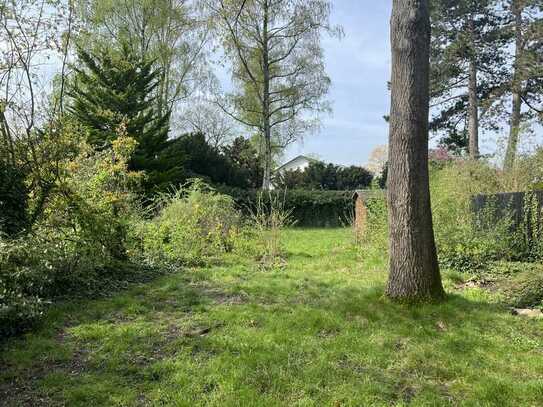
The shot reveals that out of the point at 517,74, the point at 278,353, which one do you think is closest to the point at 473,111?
the point at 517,74

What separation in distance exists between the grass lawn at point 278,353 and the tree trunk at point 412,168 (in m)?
0.34

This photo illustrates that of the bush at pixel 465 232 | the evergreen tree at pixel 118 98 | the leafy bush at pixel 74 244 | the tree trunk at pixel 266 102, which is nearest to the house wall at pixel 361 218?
the bush at pixel 465 232

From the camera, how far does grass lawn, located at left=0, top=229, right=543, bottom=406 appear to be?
2957 mm

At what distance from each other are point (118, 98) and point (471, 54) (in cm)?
1464

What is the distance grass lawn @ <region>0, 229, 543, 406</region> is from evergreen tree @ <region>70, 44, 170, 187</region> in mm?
11586

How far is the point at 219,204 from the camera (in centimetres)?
1012

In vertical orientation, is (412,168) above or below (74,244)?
above

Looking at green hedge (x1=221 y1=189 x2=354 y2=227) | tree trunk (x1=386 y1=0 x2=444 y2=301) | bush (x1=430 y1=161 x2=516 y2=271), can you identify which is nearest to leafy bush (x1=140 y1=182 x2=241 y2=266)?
bush (x1=430 y1=161 x2=516 y2=271)

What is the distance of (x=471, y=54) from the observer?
1823 cm

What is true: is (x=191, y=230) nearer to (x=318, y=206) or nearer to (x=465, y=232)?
(x=465, y=232)

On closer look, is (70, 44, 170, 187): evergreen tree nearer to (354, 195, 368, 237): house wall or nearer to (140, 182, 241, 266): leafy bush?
(140, 182, 241, 266): leafy bush

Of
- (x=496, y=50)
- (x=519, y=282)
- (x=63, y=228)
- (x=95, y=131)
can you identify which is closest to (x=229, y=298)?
(x=63, y=228)

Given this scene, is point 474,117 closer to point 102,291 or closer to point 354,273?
point 354,273

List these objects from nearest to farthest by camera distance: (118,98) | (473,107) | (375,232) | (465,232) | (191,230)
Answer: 1. (465,232)
2. (191,230)
3. (375,232)
4. (118,98)
5. (473,107)
